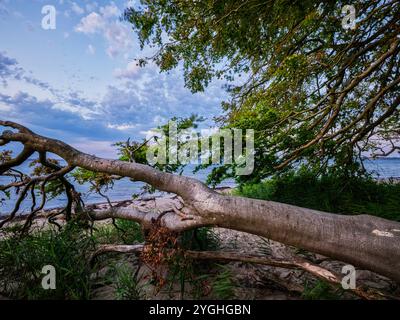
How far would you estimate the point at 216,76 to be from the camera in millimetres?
7414

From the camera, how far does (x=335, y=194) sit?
6.32 m

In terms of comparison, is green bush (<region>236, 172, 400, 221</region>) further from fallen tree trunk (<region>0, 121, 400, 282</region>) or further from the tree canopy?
fallen tree trunk (<region>0, 121, 400, 282</region>)

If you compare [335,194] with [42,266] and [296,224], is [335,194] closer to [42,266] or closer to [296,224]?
[296,224]

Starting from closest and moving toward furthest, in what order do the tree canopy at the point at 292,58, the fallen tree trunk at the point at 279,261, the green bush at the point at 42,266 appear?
the fallen tree trunk at the point at 279,261 → the green bush at the point at 42,266 → the tree canopy at the point at 292,58

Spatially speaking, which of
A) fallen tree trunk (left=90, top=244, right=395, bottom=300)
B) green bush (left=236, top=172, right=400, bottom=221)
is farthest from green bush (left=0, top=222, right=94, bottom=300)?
green bush (left=236, top=172, right=400, bottom=221)

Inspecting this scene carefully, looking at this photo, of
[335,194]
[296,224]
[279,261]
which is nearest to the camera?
[296,224]

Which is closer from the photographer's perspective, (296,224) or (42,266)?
(296,224)

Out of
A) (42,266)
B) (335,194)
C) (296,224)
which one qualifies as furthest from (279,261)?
(335,194)

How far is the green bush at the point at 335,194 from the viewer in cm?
541

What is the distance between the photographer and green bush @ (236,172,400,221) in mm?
5410

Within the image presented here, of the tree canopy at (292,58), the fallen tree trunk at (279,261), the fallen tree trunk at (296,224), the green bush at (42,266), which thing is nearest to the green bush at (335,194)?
the tree canopy at (292,58)

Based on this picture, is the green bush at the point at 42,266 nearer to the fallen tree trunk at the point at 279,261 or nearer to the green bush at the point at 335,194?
the fallen tree trunk at the point at 279,261
